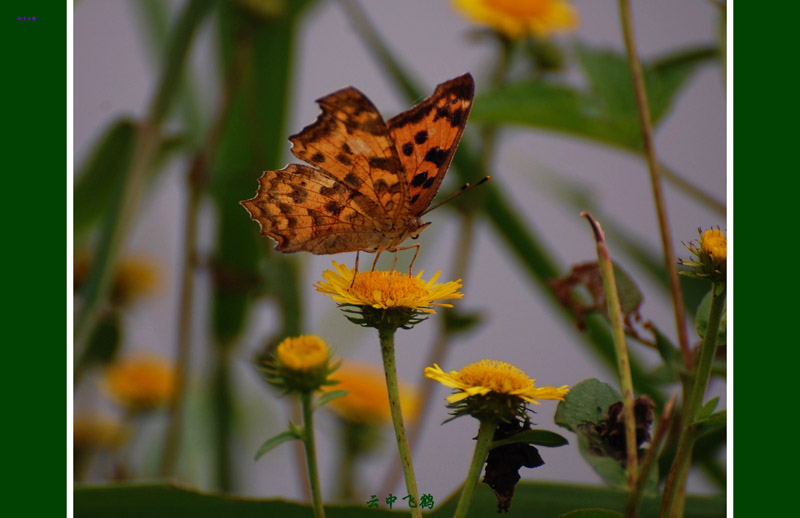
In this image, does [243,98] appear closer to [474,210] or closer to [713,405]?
[474,210]

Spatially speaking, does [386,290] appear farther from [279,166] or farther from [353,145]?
[279,166]

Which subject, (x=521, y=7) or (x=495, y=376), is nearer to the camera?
(x=495, y=376)

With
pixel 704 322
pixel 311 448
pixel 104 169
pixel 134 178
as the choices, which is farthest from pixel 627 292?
pixel 104 169

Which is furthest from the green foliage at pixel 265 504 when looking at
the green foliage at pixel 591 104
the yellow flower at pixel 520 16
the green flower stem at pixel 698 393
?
the yellow flower at pixel 520 16

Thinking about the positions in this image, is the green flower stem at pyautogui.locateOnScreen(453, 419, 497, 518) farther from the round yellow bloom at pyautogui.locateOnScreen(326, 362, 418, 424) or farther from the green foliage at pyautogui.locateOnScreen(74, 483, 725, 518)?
the round yellow bloom at pyautogui.locateOnScreen(326, 362, 418, 424)

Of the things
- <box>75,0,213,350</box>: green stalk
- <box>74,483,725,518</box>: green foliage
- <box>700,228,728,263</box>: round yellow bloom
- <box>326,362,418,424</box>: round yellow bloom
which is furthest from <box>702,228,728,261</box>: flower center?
<box>75,0,213,350</box>: green stalk

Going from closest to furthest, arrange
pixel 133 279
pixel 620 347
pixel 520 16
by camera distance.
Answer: pixel 620 347, pixel 520 16, pixel 133 279

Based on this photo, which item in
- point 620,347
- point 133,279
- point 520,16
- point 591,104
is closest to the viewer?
point 620,347

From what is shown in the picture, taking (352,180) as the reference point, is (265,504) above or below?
below
